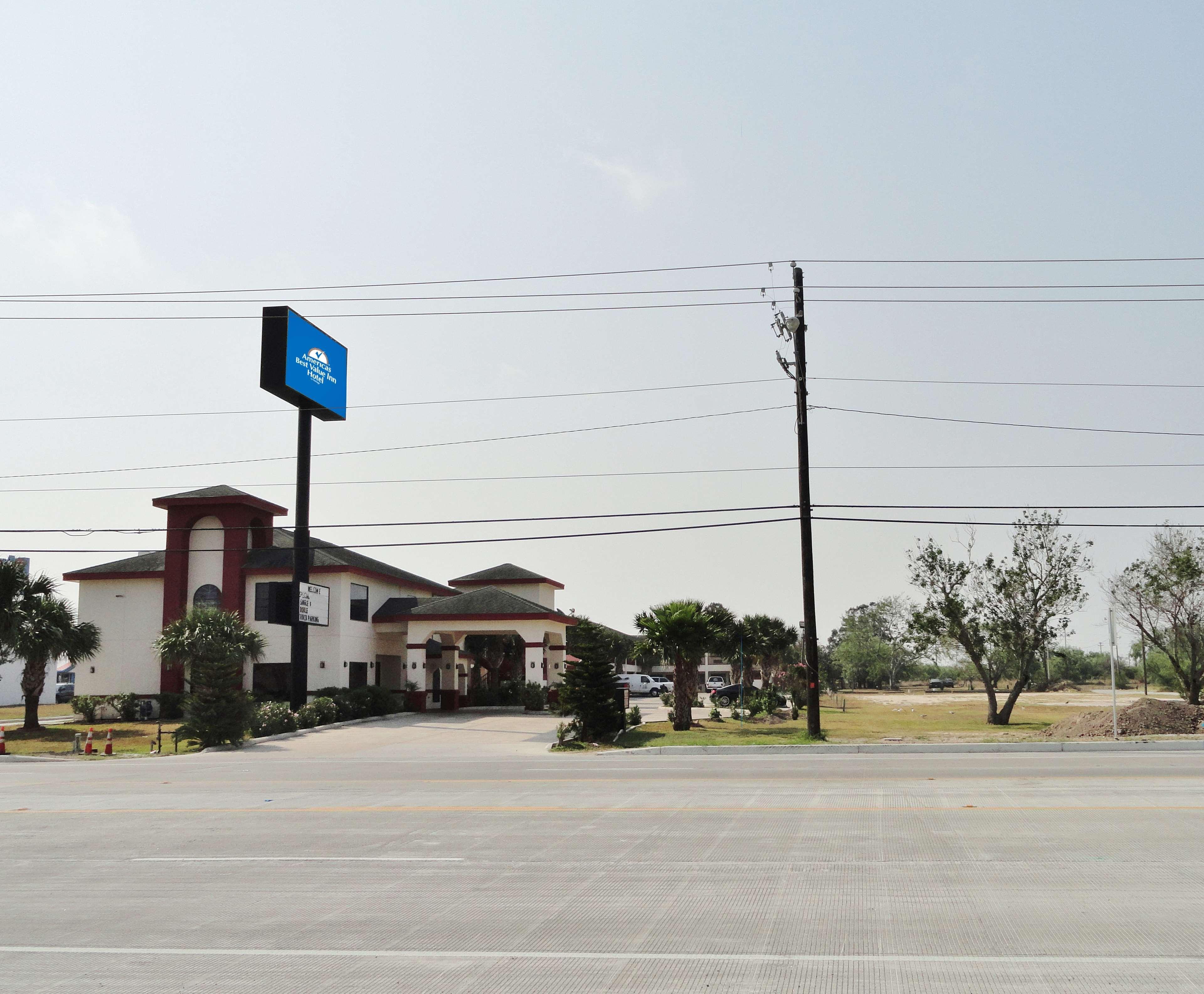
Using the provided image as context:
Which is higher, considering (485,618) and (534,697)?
(485,618)

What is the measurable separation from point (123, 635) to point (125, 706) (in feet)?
12.1

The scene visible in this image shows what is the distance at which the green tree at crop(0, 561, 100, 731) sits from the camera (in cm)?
3872

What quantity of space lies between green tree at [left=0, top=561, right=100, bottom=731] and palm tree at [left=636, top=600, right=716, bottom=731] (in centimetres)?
2352

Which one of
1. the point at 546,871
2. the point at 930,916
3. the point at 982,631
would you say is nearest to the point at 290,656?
the point at 982,631

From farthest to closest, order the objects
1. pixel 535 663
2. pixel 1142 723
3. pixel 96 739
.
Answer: pixel 535 663
pixel 96 739
pixel 1142 723

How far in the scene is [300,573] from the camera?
39594mm

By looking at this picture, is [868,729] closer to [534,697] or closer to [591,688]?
[591,688]

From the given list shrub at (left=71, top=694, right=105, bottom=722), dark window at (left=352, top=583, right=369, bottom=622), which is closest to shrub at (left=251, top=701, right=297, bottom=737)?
dark window at (left=352, top=583, right=369, bottom=622)

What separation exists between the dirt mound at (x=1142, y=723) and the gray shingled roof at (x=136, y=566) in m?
38.0

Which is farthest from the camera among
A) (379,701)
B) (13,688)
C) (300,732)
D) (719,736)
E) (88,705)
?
(13,688)

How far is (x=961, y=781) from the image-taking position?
55.3ft

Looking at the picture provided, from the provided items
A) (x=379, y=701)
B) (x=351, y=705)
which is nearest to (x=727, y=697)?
(x=379, y=701)

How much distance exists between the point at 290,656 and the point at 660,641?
61.0 feet

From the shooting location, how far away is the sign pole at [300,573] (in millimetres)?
38750
